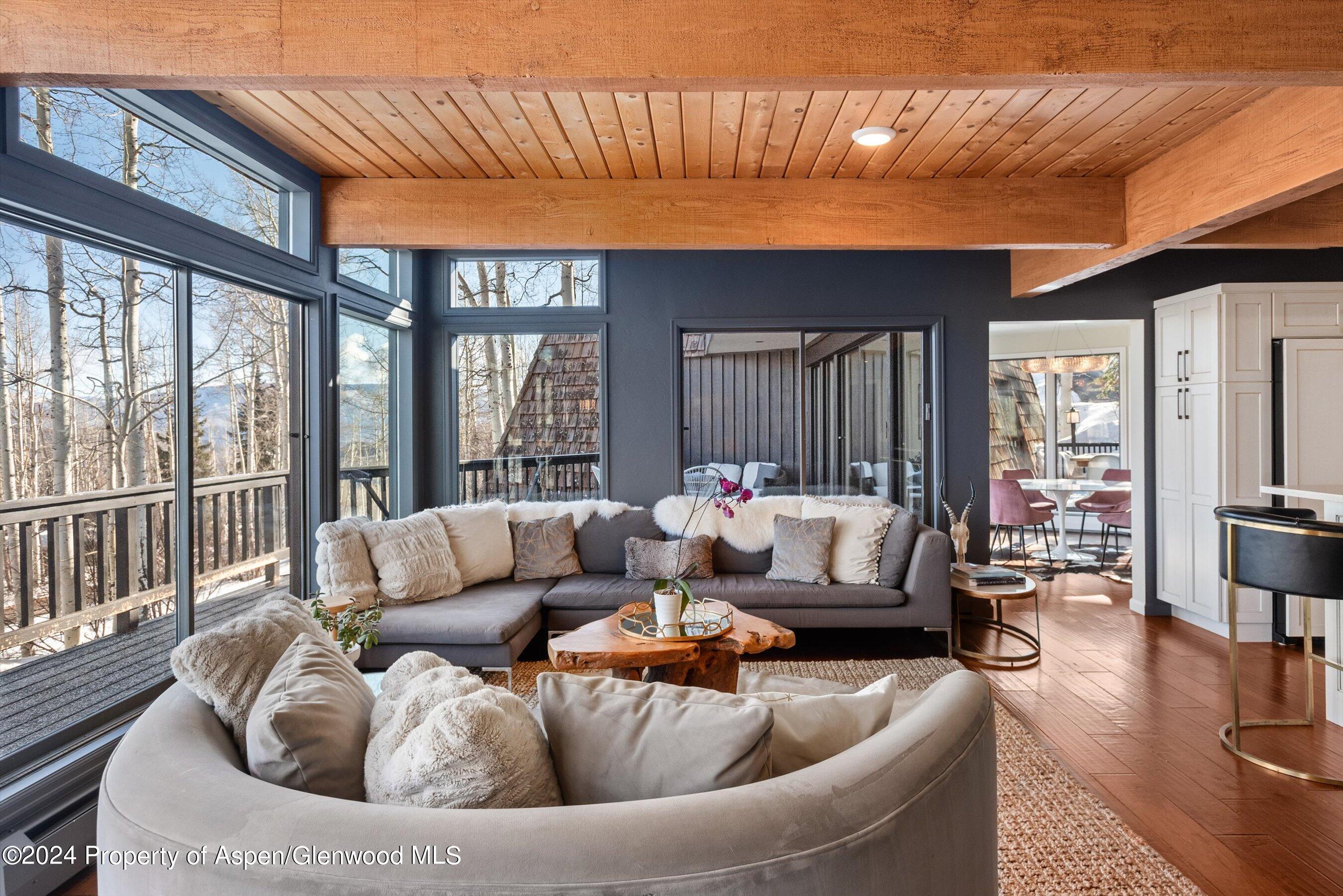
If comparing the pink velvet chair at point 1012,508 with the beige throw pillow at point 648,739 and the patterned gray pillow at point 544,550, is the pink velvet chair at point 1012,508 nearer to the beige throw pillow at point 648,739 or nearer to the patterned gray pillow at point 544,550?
the patterned gray pillow at point 544,550

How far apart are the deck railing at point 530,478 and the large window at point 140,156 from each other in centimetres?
207

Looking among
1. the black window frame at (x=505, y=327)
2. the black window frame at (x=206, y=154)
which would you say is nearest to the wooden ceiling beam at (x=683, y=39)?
the black window frame at (x=206, y=154)

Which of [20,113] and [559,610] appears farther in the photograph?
[559,610]

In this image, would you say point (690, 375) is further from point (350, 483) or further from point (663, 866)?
point (663, 866)

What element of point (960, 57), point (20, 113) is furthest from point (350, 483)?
point (960, 57)

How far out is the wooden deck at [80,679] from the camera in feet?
7.02

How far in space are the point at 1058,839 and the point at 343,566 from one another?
3.10 meters

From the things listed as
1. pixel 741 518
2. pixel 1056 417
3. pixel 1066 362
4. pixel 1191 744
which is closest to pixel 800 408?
pixel 741 518

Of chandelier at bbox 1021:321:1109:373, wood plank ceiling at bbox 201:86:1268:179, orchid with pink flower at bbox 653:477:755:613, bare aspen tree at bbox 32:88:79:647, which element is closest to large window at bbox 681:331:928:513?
orchid with pink flower at bbox 653:477:755:613

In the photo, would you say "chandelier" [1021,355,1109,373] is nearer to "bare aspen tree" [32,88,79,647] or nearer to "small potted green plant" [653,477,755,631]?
"small potted green plant" [653,477,755,631]

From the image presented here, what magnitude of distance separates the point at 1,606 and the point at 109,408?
28.5 inches

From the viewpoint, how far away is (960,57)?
1910 mm

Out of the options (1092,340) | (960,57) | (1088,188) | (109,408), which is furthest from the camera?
(1092,340)

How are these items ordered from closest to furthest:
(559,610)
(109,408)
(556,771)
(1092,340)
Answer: (556,771)
(109,408)
(559,610)
(1092,340)
